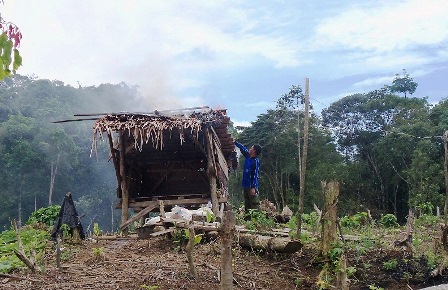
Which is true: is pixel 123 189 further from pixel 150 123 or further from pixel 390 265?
pixel 390 265

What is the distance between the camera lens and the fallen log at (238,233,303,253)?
6266mm

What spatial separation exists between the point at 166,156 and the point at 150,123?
308cm

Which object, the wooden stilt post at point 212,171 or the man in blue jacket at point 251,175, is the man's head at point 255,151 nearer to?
the man in blue jacket at point 251,175

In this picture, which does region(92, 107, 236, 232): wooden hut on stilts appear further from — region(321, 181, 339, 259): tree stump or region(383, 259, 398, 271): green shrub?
region(383, 259, 398, 271): green shrub

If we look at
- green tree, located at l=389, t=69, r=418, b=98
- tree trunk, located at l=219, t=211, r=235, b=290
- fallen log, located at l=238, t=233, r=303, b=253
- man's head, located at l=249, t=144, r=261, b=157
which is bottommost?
fallen log, located at l=238, t=233, r=303, b=253

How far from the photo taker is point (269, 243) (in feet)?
21.5

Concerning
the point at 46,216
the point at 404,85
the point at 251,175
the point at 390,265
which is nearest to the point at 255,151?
the point at 251,175

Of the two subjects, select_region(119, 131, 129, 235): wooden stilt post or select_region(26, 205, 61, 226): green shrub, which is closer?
select_region(119, 131, 129, 235): wooden stilt post

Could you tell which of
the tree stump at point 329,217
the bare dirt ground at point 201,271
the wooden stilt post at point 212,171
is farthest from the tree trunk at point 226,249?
the wooden stilt post at point 212,171


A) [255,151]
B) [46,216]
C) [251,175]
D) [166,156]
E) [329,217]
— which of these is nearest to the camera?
[329,217]

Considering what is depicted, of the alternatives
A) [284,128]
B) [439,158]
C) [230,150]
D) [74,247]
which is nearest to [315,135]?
[284,128]

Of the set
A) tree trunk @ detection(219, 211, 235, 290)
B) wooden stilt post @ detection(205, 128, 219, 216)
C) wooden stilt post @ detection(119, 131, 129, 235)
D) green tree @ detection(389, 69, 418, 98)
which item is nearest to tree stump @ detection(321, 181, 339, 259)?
tree trunk @ detection(219, 211, 235, 290)

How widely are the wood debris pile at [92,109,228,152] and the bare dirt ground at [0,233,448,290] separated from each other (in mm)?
2811

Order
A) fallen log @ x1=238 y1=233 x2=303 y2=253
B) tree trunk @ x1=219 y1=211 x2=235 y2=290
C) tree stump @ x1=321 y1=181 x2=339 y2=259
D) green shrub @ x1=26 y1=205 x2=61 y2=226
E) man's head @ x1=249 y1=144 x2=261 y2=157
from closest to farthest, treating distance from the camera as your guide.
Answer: tree trunk @ x1=219 y1=211 x2=235 y2=290 → tree stump @ x1=321 y1=181 x2=339 y2=259 → fallen log @ x1=238 y1=233 x2=303 y2=253 → man's head @ x1=249 y1=144 x2=261 y2=157 → green shrub @ x1=26 y1=205 x2=61 y2=226
